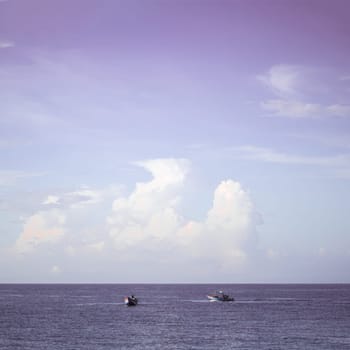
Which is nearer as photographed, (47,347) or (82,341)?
(47,347)

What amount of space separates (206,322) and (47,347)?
126 ft

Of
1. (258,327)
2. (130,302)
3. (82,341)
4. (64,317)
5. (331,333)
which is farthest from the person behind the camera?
(130,302)

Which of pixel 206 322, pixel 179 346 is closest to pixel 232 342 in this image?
pixel 179 346

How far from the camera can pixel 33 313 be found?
12131cm

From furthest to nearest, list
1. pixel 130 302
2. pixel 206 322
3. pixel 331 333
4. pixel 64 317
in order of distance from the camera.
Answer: pixel 130 302 → pixel 64 317 → pixel 206 322 → pixel 331 333

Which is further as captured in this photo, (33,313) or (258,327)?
(33,313)

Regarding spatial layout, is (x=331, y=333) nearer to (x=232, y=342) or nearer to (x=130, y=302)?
(x=232, y=342)

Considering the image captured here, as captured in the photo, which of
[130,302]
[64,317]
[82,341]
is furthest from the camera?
[130,302]

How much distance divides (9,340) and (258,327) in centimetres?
3986

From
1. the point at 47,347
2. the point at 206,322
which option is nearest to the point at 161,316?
the point at 206,322

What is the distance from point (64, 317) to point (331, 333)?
168ft

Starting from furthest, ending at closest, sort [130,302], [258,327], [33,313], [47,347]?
[130,302], [33,313], [258,327], [47,347]

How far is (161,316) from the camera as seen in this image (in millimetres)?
116562

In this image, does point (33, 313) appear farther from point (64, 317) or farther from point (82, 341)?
point (82, 341)
